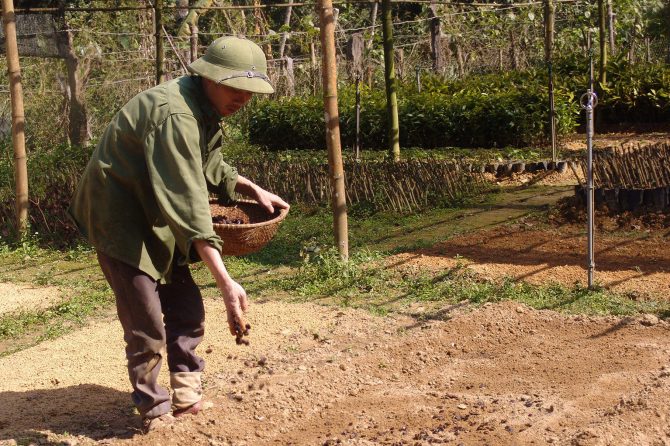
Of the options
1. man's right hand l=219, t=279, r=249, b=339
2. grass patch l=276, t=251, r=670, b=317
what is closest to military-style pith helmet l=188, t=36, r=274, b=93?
man's right hand l=219, t=279, r=249, b=339

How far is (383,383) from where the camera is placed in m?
5.44

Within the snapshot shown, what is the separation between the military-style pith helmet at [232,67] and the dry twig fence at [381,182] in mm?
6580

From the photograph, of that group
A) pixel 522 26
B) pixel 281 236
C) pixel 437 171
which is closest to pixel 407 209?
pixel 437 171

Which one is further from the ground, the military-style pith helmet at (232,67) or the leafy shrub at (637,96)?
the military-style pith helmet at (232,67)

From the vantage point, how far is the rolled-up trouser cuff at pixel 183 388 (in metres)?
4.71

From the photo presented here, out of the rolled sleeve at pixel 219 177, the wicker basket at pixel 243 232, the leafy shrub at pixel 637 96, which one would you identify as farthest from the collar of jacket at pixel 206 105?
the leafy shrub at pixel 637 96

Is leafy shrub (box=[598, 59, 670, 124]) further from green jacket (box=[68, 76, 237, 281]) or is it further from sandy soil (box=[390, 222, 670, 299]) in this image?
green jacket (box=[68, 76, 237, 281])

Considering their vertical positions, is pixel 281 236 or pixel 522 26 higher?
pixel 522 26

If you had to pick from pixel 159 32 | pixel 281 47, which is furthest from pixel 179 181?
pixel 281 47

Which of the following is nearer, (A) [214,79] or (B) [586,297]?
(A) [214,79]

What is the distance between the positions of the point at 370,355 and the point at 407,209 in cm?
509

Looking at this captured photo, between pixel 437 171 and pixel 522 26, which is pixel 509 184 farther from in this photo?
pixel 522 26

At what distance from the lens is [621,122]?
17.2 m

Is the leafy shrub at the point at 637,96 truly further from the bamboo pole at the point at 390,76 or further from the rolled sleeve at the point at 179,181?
the rolled sleeve at the point at 179,181
